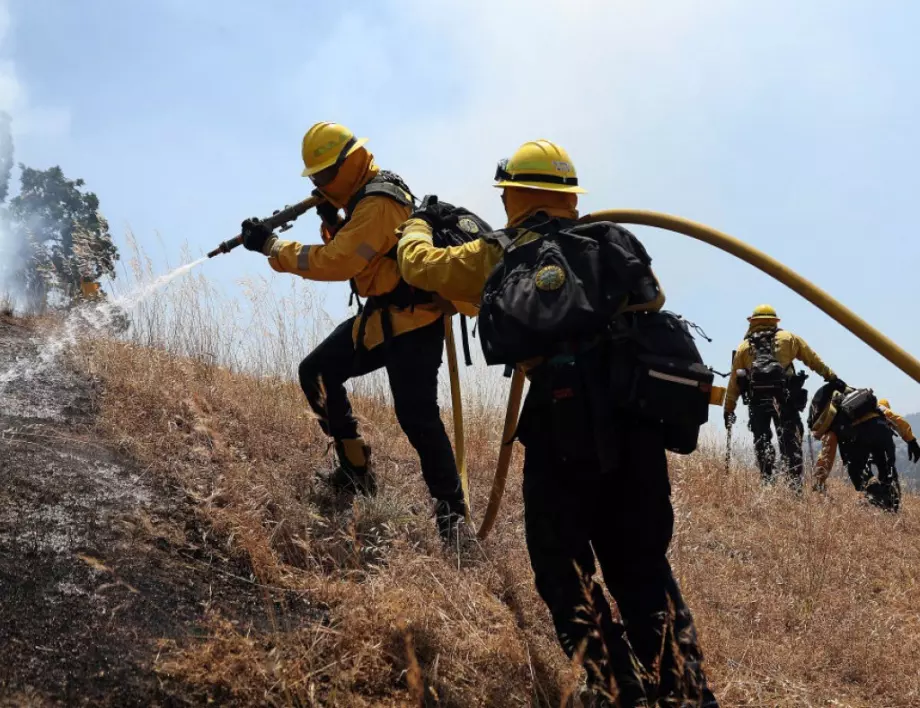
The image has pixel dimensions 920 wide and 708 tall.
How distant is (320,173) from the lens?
4.23m

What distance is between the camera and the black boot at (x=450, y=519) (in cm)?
398

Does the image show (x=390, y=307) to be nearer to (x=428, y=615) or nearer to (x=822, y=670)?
(x=428, y=615)

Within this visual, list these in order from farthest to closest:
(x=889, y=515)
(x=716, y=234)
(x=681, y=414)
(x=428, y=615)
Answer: (x=889, y=515), (x=428, y=615), (x=716, y=234), (x=681, y=414)

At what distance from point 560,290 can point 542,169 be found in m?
0.58

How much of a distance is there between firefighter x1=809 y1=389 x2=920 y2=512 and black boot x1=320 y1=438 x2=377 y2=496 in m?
5.06

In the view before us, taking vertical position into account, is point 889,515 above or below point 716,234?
below

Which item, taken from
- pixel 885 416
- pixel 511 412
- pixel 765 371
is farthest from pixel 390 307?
pixel 885 416

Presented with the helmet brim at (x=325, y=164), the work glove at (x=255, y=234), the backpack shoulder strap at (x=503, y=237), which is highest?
the helmet brim at (x=325, y=164)

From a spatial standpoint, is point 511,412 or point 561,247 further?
point 511,412

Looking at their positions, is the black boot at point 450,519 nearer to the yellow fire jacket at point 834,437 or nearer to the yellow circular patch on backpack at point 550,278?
the yellow circular patch on backpack at point 550,278

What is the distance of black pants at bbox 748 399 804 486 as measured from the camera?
7977 mm

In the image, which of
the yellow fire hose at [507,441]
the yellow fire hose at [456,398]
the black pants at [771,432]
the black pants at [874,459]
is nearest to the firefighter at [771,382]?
the black pants at [771,432]

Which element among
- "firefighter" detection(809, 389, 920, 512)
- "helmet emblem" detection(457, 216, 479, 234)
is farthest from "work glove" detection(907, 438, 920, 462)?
"helmet emblem" detection(457, 216, 479, 234)

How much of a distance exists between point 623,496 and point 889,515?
574cm
